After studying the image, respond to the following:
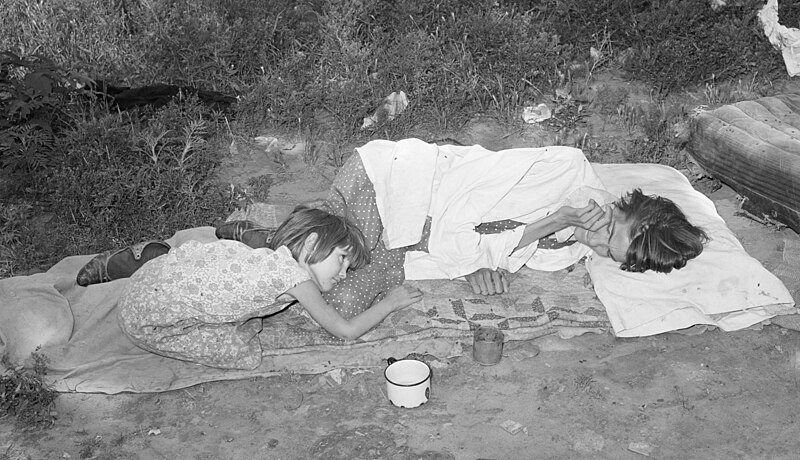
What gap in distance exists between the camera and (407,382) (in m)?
4.01

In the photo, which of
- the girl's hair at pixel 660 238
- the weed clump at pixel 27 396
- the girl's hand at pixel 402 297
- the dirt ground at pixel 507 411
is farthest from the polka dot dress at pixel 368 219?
the weed clump at pixel 27 396

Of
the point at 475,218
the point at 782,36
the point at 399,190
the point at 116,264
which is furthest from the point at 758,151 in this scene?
the point at 116,264

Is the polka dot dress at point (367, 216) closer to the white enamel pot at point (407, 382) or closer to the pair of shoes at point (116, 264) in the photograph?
the white enamel pot at point (407, 382)

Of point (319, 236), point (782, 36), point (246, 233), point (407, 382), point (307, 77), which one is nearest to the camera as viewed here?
point (407, 382)

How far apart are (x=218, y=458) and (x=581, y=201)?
2.36 meters

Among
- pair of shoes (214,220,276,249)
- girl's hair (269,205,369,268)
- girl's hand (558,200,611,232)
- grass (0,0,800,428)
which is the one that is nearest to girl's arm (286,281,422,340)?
girl's hair (269,205,369,268)

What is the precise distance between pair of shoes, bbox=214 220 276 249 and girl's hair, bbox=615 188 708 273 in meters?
1.87

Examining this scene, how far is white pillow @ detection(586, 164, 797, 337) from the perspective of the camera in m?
4.45

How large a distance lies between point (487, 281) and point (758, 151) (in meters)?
1.90

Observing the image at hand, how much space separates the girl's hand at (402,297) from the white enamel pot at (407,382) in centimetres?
40

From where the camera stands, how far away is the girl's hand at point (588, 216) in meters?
4.64

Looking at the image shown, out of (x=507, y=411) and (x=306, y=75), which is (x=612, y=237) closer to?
(x=507, y=411)

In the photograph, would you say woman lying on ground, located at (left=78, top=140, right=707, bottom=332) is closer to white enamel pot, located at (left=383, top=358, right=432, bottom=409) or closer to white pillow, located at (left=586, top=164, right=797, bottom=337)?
white pillow, located at (left=586, top=164, right=797, bottom=337)

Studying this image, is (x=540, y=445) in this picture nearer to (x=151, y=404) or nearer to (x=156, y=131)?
(x=151, y=404)
